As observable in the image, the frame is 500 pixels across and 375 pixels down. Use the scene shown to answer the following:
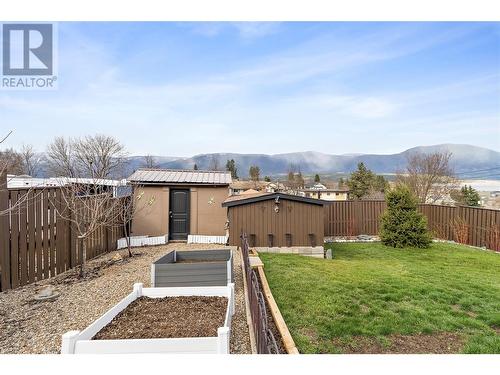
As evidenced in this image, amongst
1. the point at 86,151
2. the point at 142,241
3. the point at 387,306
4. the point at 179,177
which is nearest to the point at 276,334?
the point at 387,306

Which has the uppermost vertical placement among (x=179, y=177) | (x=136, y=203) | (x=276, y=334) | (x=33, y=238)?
(x=179, y=177)

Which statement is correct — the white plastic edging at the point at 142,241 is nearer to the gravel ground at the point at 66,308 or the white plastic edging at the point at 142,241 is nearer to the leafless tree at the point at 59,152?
the gravel ground at the point at 66,308

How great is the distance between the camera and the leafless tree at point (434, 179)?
20328 mm

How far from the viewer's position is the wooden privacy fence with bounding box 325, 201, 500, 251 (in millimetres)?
8922

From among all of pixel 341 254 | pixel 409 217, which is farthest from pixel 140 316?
pixel 409 217

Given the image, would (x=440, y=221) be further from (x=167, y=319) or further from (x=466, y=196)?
(x=466, y=196)

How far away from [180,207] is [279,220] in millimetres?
3517

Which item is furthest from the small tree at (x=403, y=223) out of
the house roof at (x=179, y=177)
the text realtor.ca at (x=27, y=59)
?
the text realtor.ca at (x=27, y=59)

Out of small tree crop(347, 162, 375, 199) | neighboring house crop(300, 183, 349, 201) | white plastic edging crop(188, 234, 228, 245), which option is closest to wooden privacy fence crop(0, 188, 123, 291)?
white plastic edging crop(188, 234, 228, 245)

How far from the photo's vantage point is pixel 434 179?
20.5 meters

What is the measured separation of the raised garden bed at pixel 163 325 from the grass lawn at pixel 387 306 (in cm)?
90

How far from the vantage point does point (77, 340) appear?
2.24 meters

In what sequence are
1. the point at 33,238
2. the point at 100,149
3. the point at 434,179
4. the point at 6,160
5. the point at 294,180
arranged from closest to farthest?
1. the point at 33,238
2. the point at 6,160
3. the point at 434,179
4. the point at 100,149
5. the point at 294,180
